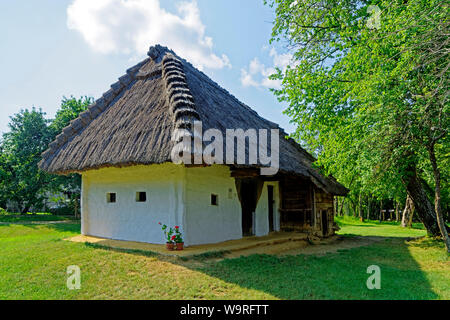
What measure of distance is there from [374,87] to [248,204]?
534 cm

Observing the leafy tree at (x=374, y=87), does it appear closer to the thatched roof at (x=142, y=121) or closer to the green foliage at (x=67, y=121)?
the thatched roof at (x=142, y=121)

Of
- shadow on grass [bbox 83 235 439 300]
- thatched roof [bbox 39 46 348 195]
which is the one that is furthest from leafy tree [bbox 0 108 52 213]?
shadow on grass [bbox 83 235 439 300]

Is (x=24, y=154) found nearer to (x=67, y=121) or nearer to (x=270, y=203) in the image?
(x=67, y=121)

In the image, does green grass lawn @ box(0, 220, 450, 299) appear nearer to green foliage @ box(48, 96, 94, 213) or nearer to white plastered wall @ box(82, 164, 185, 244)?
white plastered wall @ box(82, 164, 185, 244)

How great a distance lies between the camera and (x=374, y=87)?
636cm

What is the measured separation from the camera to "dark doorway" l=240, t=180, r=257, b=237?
378 inches

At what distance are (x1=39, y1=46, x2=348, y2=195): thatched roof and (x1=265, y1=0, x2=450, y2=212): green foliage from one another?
5.80 feet

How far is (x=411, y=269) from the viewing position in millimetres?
6188

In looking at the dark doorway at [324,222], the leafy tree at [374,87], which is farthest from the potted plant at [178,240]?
the dark doorway at [324,222]

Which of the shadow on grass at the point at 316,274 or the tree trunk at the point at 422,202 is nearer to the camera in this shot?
the shadow on grass at the point at 316,274

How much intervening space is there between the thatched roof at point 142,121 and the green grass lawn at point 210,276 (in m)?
→ 2.25

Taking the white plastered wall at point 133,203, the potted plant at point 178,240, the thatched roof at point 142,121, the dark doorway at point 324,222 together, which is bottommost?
the dark doorway at point 324,222

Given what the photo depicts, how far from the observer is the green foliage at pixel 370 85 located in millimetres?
5832
